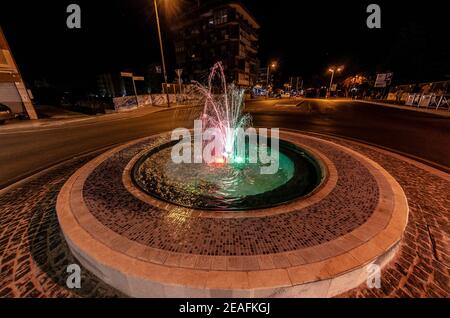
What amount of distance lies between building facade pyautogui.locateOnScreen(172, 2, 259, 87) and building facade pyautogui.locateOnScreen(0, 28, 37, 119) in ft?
130

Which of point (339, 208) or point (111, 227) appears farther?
point (339, 208)

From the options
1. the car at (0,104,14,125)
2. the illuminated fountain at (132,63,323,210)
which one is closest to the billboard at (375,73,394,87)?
the illuminated fountain at (132,63,323,210)

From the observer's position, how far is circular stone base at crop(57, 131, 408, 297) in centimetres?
251

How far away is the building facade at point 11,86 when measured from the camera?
1541cm

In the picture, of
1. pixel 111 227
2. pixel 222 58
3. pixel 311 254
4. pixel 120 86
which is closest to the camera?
pixel 311 254

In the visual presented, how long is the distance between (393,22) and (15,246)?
64297 mm

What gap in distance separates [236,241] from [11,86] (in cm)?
2374

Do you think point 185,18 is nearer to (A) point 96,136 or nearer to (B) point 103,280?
(A) point 96,136

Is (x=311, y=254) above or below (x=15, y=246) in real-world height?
above

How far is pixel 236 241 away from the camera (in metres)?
3.16

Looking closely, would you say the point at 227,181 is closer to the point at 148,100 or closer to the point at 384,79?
the point at 148,100

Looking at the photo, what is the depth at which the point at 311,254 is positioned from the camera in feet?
9.34

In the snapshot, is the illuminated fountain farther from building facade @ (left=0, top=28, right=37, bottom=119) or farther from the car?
building facade @ (left=0, top=28, right=37, bottom=119)
